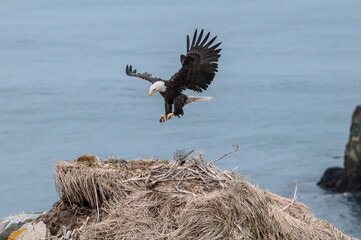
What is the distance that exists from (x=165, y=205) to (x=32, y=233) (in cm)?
270

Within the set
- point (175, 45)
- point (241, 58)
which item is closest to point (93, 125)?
point (175, 45)

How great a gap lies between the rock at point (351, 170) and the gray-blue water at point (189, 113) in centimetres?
152

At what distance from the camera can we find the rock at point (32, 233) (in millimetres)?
13281

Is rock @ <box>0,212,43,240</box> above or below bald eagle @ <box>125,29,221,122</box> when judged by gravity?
below

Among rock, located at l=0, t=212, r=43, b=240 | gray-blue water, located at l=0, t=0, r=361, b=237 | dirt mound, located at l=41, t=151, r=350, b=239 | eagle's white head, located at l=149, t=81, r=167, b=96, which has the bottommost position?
gray-blue water, located at l=0, t=0, r=361, b=237

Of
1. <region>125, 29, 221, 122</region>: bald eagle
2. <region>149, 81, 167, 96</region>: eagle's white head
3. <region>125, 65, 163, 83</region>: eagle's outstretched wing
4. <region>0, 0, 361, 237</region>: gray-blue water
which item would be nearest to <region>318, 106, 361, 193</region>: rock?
<region>0, 0, 361, 237</region>: gray-blue water

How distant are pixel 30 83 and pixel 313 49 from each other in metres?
74.3

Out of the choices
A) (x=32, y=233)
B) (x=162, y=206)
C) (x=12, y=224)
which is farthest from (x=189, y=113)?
(x=162, y=206)

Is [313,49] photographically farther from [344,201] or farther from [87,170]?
[87,170]

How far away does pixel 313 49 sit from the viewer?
17900 centimetres

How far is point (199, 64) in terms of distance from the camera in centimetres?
1584

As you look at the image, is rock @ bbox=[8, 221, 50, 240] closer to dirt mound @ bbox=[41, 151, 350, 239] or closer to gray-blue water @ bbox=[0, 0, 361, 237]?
dirt mound @ bbox=[41, 151, 350, 239]

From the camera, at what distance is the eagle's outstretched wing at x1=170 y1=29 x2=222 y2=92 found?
15.7 meters

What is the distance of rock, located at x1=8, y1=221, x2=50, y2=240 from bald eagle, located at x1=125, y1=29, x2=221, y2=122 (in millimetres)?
3871
